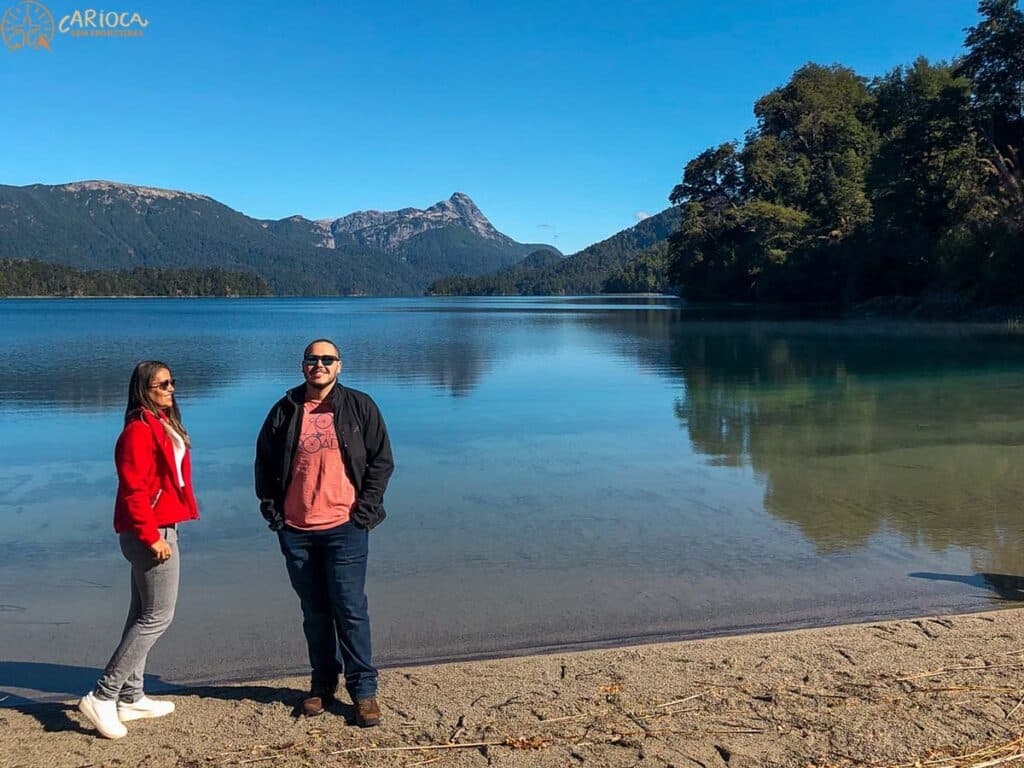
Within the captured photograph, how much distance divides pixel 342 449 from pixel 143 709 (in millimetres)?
1652

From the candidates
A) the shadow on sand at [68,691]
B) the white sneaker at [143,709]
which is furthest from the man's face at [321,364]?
the white sneaker at [143,709]

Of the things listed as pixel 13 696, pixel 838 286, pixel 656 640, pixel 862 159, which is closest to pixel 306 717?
pixel 13 696

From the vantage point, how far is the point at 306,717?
14.2 ft

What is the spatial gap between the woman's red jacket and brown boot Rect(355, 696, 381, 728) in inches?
49.8

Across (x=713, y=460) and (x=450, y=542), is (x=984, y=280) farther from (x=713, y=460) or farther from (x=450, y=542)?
(x=450, y=542)

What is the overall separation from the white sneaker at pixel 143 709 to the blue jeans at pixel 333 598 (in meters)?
0.74

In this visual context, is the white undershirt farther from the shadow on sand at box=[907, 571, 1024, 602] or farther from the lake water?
the shadow on sand at box=[907, 571, 1024, 602]

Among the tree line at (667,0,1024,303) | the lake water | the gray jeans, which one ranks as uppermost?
the tree line at (667,0,1024,303)

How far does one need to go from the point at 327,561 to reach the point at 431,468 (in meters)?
7.48

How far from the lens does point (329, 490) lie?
4.28 meters

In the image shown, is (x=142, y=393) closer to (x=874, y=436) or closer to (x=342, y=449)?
(x=342, y=449)

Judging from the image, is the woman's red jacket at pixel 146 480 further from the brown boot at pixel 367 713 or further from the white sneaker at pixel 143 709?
the brown boot at pixel 367 713

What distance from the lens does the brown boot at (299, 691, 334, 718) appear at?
435cm

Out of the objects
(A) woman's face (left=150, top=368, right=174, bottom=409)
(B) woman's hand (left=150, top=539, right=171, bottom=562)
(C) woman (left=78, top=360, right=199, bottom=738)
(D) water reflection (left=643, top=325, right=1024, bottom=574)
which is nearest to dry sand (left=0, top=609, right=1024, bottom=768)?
(C) woman (left=78, top=360, right=199, bottom=738)
